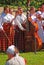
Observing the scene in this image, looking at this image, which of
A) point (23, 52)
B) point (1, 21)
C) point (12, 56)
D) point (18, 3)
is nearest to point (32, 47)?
point (23, 52)

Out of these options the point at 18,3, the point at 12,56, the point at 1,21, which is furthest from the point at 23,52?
the point at 18,3

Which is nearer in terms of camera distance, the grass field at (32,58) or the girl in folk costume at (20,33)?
the grass field at (32,58)

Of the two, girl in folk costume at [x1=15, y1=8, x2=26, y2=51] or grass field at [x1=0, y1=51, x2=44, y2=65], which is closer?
grass field at [x1=0, y1=51, x2=44, y2=65]

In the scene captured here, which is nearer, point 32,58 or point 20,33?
point 32,58

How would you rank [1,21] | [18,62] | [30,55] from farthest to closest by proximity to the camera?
[1,21] < [30,55] < [18,62]

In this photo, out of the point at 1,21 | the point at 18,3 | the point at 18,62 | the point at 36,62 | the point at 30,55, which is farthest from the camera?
the point at 18,3

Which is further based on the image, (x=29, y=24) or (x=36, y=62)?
(x=29, y=24)

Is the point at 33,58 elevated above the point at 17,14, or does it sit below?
below

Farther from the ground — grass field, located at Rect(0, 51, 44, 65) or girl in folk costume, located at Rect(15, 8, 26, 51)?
girl in folk costume, located at Rect(15, 8, 26, 51)

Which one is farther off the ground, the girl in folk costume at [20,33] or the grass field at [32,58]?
the girl in folk costume at [20,33]

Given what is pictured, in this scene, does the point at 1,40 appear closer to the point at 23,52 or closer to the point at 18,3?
the point at 23,52

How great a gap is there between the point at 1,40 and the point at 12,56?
275 inches

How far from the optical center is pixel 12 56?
27.1 ft

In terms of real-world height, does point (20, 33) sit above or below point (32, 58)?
above
